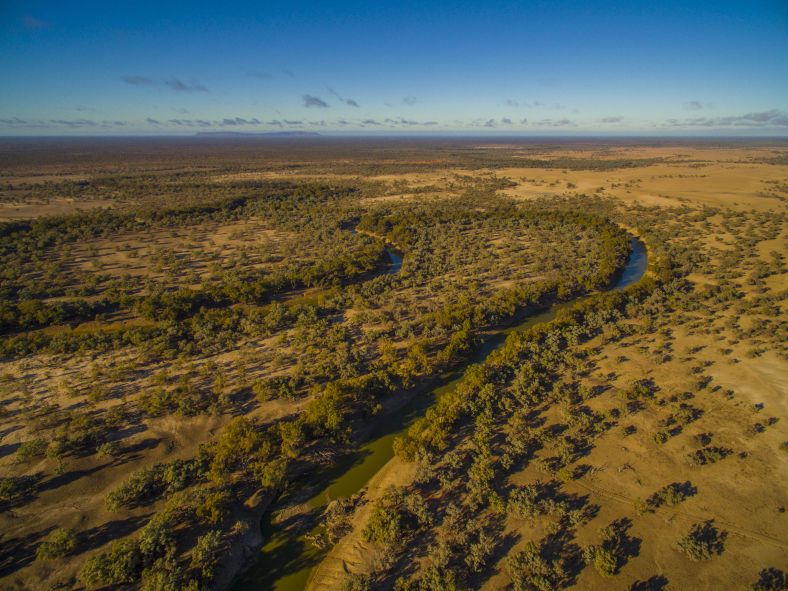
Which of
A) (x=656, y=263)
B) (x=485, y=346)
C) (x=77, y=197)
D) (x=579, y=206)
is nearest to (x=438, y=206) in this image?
(x=579, y=206)

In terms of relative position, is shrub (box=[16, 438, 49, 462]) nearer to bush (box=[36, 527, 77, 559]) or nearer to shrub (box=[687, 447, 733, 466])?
bush (box=[36, 527, 77, 559])

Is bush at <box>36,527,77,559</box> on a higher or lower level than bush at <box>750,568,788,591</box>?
higher

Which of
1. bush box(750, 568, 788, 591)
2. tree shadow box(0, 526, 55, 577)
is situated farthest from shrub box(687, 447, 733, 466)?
tree shadow box(0, 526, 55, 577)

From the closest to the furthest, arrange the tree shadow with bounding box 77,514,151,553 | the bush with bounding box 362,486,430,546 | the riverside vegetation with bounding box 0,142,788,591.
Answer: the riverside vegetation with bounding box 0,142,788,591
the bush with bounding box 362,486,430,546
the tree shadow with bounding box 77,514,151,553

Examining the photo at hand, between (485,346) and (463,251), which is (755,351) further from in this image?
(463,251)

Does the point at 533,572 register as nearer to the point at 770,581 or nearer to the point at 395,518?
the point at 395,518

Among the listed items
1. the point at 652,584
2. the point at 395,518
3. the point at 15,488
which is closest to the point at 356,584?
the point at 395,518

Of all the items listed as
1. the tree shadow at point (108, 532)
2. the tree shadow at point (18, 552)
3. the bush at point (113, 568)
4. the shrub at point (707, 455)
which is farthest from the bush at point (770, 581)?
the tree shadow at point (18, 552)
